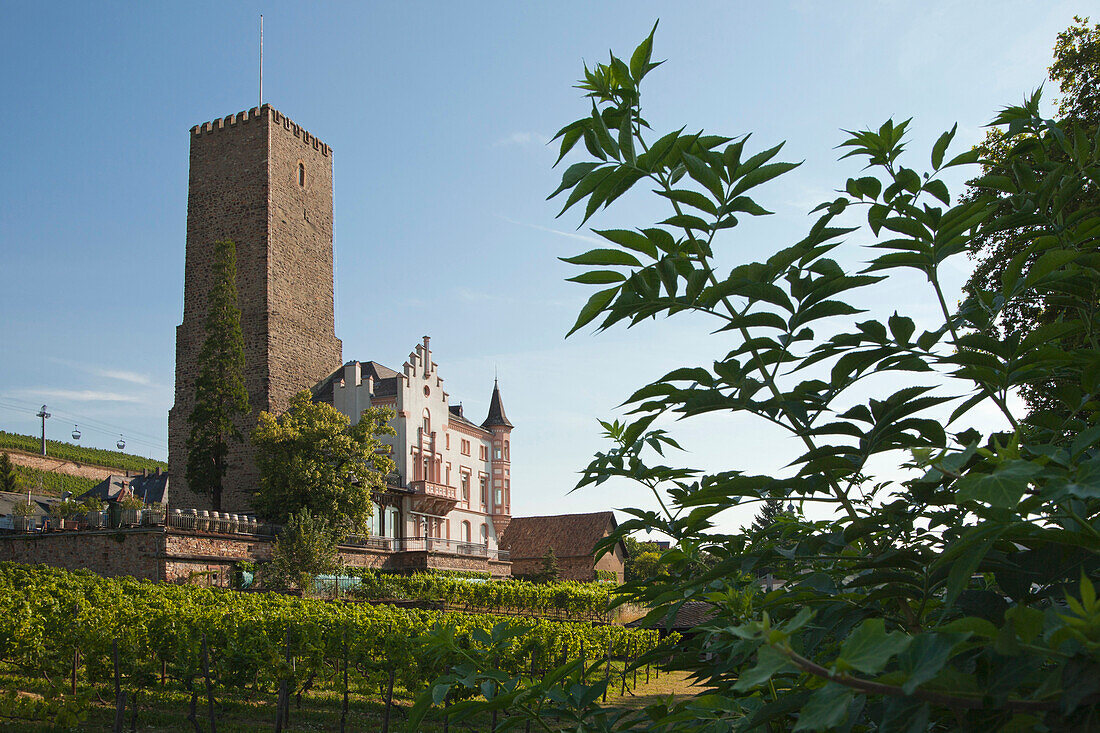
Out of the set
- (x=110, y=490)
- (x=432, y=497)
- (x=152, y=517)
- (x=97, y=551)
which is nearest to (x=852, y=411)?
(x=152, y=517)

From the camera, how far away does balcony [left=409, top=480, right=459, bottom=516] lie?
40.2 m

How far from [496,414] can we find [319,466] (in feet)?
68.8

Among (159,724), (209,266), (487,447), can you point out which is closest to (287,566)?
(159,724)

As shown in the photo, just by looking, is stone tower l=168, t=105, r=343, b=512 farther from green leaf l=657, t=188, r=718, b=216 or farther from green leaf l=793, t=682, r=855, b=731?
green leaf l=793, t=682, r=855, b=731

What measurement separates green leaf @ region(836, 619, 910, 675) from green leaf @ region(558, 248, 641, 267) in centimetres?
76

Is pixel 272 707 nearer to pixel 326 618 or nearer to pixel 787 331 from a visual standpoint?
pixel 326 618

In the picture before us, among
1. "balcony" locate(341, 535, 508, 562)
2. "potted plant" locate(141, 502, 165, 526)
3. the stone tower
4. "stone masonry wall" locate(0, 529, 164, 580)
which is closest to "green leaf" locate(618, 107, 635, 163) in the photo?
"stone masonry wall" locate(0, 529, 164, 580)

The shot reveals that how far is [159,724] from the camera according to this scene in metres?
12.3

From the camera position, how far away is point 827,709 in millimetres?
775

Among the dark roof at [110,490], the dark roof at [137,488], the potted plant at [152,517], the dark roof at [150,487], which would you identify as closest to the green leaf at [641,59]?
the potted plant at [152,517]

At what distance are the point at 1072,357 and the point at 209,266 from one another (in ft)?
142

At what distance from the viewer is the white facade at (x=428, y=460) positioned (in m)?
40.2

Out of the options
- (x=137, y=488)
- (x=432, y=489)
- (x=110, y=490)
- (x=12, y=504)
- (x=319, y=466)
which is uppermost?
(x=137, y=488)

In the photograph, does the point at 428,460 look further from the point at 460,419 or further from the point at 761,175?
the point at 761,175
